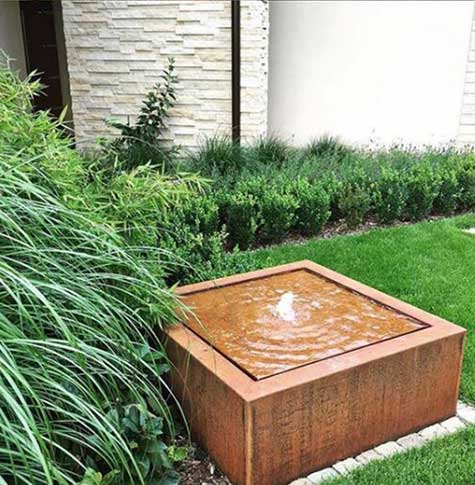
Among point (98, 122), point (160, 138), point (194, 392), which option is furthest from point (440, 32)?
point (194, 392)

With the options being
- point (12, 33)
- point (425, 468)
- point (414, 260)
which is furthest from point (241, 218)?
point (12, 33)

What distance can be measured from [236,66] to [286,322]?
439 cm

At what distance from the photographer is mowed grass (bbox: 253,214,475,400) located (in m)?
3.65

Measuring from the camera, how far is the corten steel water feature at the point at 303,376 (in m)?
2.13

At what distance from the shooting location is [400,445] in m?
2.44

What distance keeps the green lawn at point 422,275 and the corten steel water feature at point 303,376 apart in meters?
0.18

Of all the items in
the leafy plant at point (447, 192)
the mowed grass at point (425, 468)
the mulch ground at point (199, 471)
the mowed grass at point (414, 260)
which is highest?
the leafy plant at point (447, 192)

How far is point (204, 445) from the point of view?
7.86 feet

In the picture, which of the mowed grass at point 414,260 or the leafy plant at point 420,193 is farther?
the leafy plant at point 420,193

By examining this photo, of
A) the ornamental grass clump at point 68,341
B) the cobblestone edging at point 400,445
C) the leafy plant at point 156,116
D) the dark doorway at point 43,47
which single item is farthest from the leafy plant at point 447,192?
the dark doorway at point 43,47

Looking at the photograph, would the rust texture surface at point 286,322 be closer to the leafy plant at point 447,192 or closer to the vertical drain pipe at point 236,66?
the leafy plant at point 447,192

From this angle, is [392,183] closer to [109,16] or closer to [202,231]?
[202,231]

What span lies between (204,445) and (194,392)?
0.73 feet

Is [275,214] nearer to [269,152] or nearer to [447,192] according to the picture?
[269,152]
